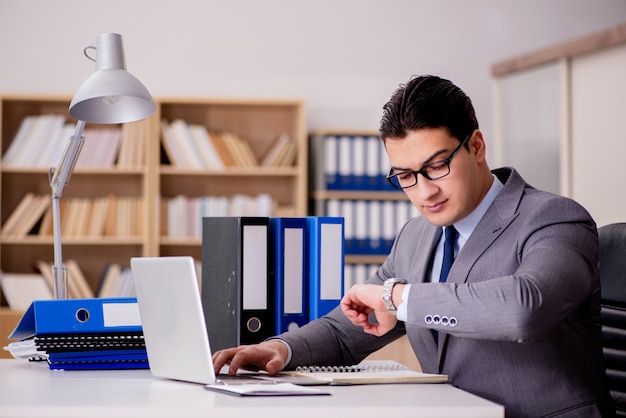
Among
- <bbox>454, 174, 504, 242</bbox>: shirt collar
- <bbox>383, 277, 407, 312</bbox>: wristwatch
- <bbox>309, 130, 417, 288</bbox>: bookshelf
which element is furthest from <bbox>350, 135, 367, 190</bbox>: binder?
<bbox>383, 277, 407, 312</bbox>: wristwatch

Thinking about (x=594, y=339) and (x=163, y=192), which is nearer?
(x=594, y=339)

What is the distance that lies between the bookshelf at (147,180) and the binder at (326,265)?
305 cm

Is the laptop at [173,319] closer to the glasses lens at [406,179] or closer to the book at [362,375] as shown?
the book at [362,375]

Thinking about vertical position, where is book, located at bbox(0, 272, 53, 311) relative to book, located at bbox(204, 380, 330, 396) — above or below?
below

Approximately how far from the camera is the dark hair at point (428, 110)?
176 centimetres

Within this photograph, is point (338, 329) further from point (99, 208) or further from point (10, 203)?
point (10, 203)

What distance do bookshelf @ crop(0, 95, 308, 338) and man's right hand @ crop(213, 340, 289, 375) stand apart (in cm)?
332

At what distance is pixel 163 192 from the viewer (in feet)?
17.5

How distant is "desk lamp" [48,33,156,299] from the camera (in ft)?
6.85

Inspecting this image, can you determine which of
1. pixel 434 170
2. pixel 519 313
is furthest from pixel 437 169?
pixel 519 313

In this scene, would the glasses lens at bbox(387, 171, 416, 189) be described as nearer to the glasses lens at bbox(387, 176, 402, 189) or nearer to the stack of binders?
the glasses lens at bbox(387, 176, 402, 189)

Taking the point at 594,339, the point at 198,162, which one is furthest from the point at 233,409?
the point at 198,162

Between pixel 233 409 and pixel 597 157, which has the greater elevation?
pixel 597 157

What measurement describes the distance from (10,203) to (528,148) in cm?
299
